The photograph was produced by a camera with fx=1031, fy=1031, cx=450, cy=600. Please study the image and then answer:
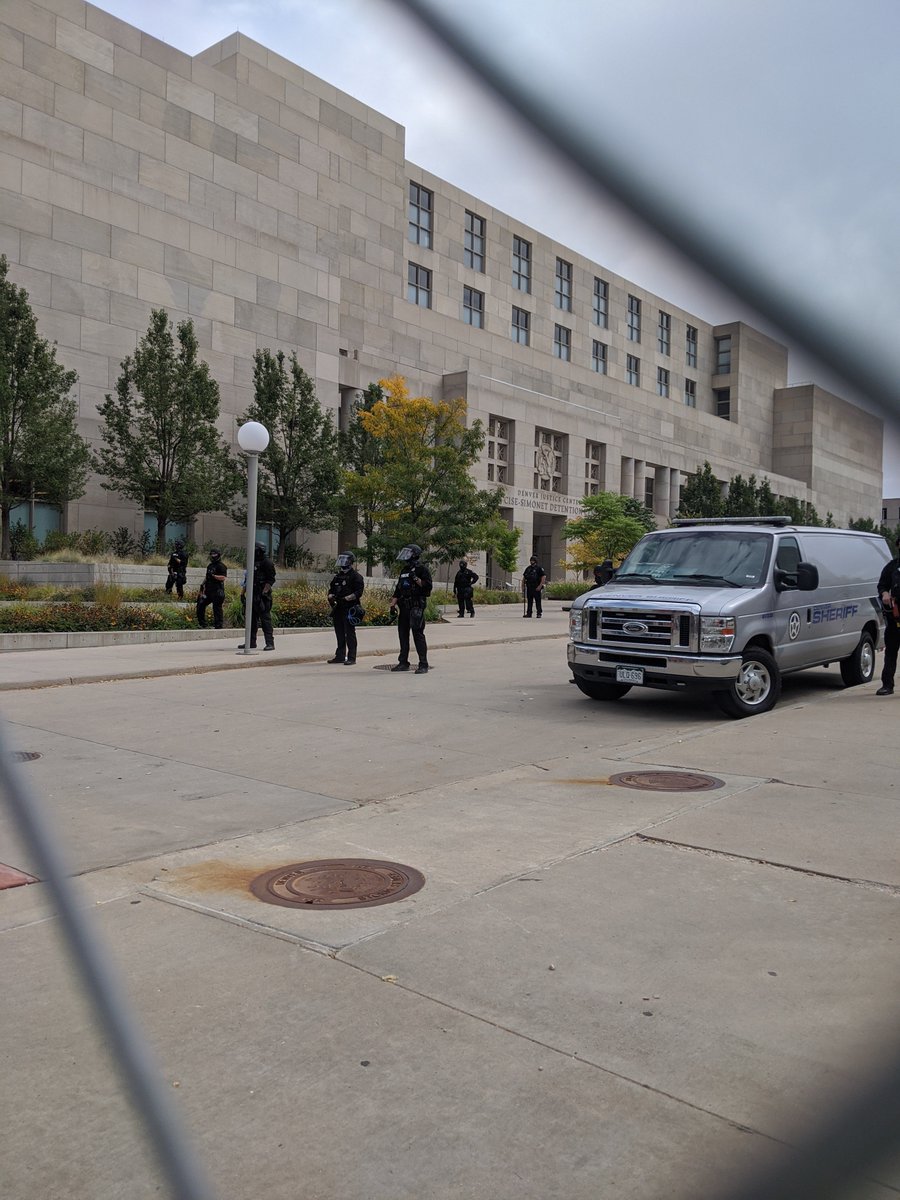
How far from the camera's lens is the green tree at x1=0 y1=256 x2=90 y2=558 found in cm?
2680

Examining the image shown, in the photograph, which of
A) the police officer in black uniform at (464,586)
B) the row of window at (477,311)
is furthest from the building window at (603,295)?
the row of window at (477,311)

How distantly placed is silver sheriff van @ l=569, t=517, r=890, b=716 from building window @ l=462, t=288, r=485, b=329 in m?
42.0

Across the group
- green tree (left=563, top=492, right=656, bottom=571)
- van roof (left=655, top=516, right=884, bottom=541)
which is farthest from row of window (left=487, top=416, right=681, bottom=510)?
van roof (left=655, top=516, right=884, bottom=541)

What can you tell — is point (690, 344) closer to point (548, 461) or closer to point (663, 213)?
point (663, 213)

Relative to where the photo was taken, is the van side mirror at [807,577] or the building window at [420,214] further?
the building window at [420,214]

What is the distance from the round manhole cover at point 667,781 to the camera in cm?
754

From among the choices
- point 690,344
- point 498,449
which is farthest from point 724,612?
point 498,449

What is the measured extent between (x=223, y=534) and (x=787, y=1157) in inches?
1460

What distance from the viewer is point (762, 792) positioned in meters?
7.36

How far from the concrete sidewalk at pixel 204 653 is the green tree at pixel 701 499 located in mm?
19281

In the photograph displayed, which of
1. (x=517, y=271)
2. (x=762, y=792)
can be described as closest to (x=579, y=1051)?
(x=762, y=792)

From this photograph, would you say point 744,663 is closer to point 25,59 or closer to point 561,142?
point 561,142

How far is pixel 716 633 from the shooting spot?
1088cm

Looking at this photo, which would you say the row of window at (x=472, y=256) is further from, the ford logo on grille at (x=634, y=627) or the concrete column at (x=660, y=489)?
the ford logo on grille at (x=634, y=627)
